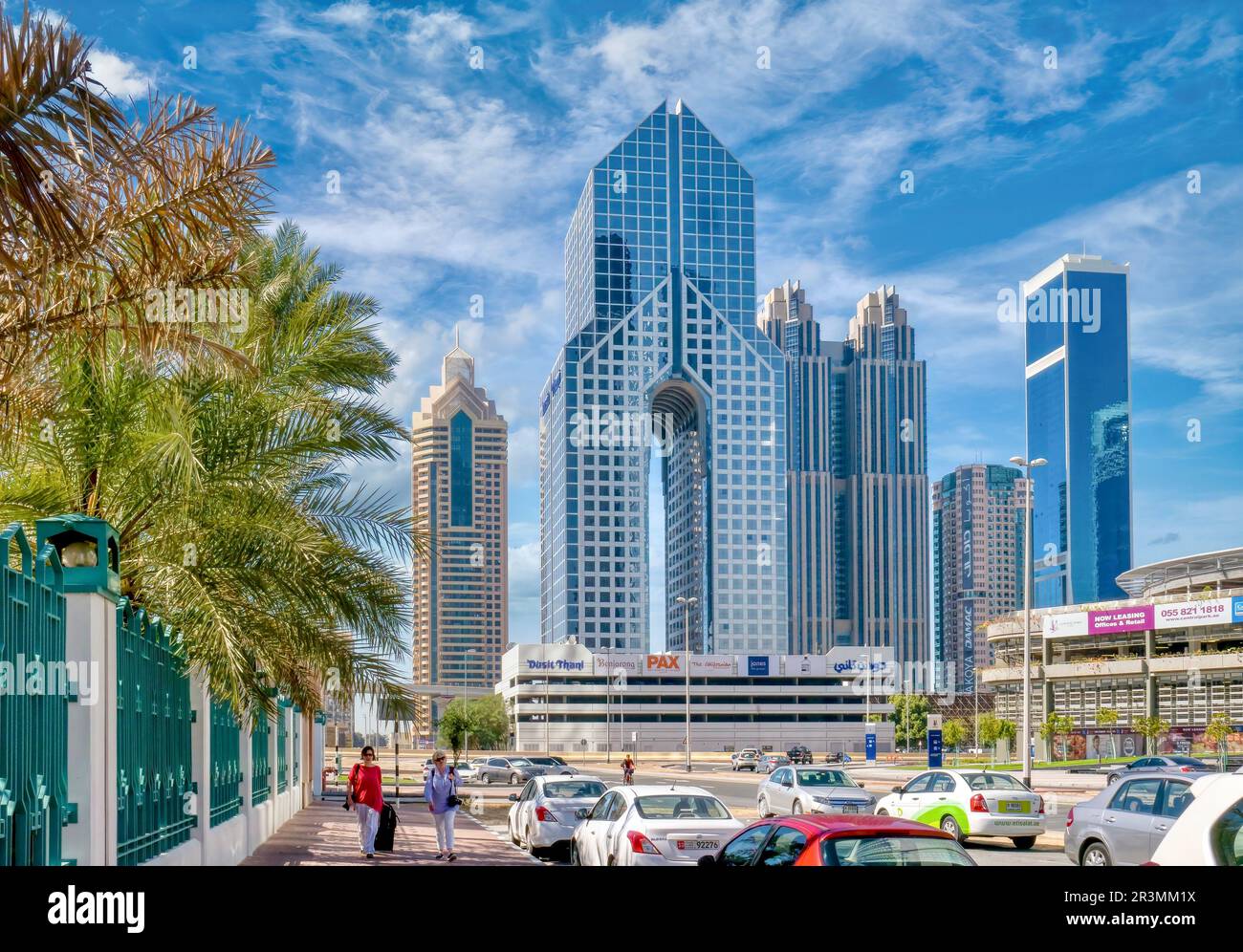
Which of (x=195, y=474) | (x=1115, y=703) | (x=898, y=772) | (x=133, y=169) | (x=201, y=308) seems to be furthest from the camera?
(x=1115, y=703)

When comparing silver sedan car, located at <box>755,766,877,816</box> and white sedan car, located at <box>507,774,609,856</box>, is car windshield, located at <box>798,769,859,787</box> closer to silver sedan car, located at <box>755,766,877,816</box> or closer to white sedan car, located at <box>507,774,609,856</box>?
silver sedan car, located at <box>755,766,877,816</box>

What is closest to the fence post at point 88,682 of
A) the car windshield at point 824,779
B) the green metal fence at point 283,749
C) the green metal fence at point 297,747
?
the green metal fence at point 283,749

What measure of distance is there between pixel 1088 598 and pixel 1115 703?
115903mm

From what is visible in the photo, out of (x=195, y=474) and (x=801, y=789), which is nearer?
(x=195, y=474)

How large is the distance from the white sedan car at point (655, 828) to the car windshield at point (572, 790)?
518 cm

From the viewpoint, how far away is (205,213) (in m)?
9.19

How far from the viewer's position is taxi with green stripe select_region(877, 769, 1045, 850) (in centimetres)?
2172

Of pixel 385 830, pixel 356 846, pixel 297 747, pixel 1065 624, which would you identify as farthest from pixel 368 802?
pixel 1065 624

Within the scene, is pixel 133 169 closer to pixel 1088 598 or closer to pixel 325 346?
pixel 325 346

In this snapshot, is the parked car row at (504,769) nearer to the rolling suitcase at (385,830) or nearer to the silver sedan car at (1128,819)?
the rolling suitcase at (385,830)

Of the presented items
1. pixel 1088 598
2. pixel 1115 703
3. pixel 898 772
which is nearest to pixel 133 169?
pixel 898 772

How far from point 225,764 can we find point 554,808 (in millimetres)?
6265

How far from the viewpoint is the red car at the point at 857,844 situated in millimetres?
8664

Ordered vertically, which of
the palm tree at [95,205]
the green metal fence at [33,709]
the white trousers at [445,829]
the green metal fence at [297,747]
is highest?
the palm tree at [95,205]
